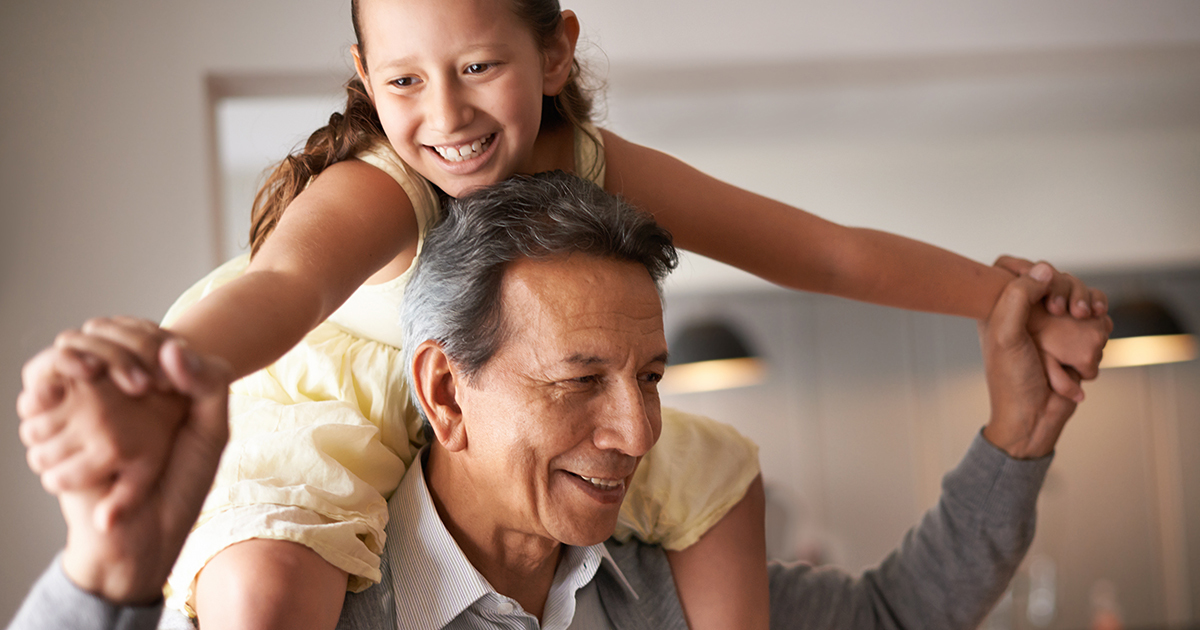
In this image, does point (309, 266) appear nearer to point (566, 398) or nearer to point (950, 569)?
point (566, 398)

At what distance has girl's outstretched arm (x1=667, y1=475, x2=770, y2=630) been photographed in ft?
4.23

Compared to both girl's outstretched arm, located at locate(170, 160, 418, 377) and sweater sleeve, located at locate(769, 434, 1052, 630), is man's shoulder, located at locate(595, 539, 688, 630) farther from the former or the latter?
girl's outstretched arm, located at locate(170, 160, 418, 377)

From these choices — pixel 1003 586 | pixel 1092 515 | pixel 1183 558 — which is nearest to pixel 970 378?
pixel 1092 515

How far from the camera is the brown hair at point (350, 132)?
112cm

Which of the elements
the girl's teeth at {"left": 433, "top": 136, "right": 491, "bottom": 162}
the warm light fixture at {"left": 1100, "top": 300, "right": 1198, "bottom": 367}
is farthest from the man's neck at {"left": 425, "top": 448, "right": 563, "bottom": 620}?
the warm light fixture at {"left": 1100, "top": 300, "right": 1198, "bottom": 367}

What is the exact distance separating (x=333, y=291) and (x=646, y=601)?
0.67 m

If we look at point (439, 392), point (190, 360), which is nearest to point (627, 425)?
point (439, 392)

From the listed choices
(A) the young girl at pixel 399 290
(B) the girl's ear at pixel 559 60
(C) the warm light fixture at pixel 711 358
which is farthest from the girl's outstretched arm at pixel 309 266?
(C) the warm light fixture at pixel 711 358

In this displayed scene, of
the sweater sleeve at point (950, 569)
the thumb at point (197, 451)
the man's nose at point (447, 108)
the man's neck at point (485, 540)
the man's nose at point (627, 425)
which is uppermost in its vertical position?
the man's nose at point (447, 108)

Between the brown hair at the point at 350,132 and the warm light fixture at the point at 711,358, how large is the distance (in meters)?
3.48

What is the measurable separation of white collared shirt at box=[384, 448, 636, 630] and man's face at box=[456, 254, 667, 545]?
3.8 inches

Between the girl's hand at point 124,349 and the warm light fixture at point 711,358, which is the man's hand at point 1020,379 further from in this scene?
the warm light fixture at point 711,358

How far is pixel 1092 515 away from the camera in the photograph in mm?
5785

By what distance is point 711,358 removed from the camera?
4.65 metres
